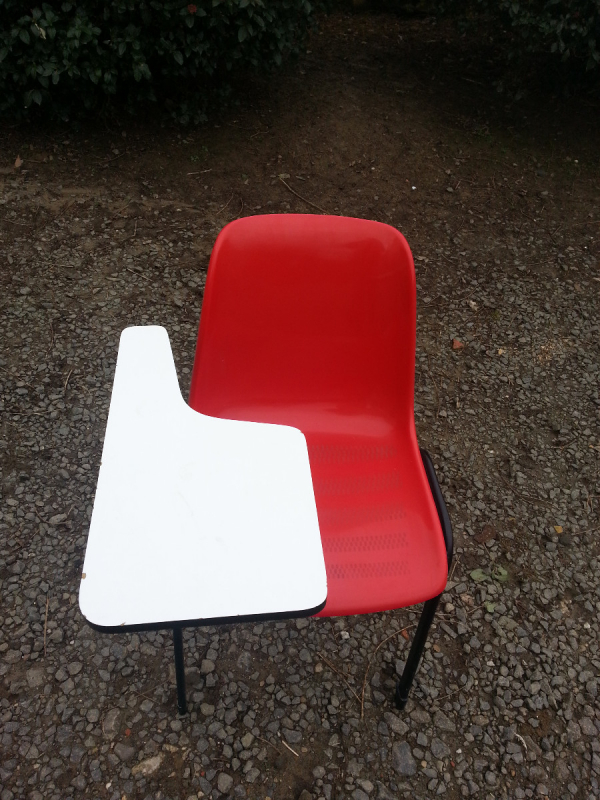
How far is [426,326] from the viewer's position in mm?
3115

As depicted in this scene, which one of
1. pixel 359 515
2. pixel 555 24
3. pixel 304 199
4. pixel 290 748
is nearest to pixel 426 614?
pixel 359 515

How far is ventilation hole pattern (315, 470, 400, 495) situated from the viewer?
170cm

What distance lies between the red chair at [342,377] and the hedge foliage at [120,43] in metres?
2.28

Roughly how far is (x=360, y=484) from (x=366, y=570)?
0.95 feet

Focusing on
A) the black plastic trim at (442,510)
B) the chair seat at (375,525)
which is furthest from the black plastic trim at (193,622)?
the black plastic trim at (442,510)

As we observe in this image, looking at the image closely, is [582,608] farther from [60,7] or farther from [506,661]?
[60,7]

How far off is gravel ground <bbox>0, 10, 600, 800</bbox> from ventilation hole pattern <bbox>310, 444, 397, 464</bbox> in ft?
2.03

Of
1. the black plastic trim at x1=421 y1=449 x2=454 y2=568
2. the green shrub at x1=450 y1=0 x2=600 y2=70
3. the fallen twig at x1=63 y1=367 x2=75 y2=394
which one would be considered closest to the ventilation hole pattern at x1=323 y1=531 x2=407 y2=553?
the black plastic trim at x1=421 y1=449 x2=454 y2=568

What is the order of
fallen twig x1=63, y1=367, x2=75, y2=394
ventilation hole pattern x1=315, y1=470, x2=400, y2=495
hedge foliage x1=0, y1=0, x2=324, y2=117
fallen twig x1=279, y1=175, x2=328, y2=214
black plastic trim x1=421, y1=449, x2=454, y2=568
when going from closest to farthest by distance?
1. black plastic trim x1=421, y1=449, x2=454, y2=568
2. ventilation hole pattern x1=315, y1=470, x2=400, y2=495
3. fallen twig x1=63, y1=367, x2=75, y2=394
4. hedge foliage x1=0, y1=0, x2=324, y2=117
5. fallen twig x1=279, y1=175, x2=328, y2=214

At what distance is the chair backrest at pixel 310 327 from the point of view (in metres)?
1.59

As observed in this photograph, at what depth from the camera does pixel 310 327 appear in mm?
1690

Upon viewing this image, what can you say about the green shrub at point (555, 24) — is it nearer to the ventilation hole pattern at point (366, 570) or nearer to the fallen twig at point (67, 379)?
the fallen twig at point (67, 379)

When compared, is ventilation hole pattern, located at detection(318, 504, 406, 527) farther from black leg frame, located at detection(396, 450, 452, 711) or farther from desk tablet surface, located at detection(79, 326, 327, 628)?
desk tablet surface, located at detection(79, 326, 327, 628)

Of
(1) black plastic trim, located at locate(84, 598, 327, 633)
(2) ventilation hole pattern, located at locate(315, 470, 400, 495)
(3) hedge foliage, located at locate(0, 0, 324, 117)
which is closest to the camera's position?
(1) black plastic trim, located at locate(84, 598, 327, 633)
